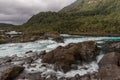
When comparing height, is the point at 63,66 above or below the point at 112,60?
below

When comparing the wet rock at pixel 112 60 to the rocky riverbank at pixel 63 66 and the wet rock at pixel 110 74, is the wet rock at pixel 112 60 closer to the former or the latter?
the rocky riverbank at pixel 63 66

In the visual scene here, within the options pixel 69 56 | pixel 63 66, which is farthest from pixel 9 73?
pixel 69 56

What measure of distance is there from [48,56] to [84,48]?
28.8 ft

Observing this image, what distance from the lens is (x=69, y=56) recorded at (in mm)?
40656

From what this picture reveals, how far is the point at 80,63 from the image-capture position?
138 ft

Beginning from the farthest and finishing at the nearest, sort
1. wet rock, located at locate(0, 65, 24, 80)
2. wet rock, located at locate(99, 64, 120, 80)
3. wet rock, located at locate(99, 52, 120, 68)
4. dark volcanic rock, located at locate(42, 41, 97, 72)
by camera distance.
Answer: dark volcanic rock, located at locate(42, 41, 97, 72) → wet rock, located at locate(99, 52, 120, 68) → wet rock, located at locate(0, 65, 24, 80) → wet rock, located at locate(99, 64, 120, 80)

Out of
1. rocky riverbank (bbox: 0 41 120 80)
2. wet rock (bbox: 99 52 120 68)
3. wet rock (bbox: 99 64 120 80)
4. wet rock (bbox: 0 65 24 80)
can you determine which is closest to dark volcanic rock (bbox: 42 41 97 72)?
rocky riverbank (bbox: 0 41 120 80)

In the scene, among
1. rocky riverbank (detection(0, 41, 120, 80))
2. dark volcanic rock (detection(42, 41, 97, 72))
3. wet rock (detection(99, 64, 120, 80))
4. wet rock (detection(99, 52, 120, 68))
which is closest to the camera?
wet rock (detection(99, 64, 120, 80))

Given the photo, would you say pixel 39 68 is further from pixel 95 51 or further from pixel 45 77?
pixel 95 51

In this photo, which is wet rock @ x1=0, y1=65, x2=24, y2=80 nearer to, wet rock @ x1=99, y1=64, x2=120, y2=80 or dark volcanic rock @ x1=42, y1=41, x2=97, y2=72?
dark volcanic rock @ x1=42, y1=41, x2=97, y2=72

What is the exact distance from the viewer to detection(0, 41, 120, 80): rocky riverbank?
32081 millimetres

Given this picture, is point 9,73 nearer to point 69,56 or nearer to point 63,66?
point 63,66

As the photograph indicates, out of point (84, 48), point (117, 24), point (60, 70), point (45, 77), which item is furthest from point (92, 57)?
point (117, 24)

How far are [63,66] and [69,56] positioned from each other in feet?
10.7
